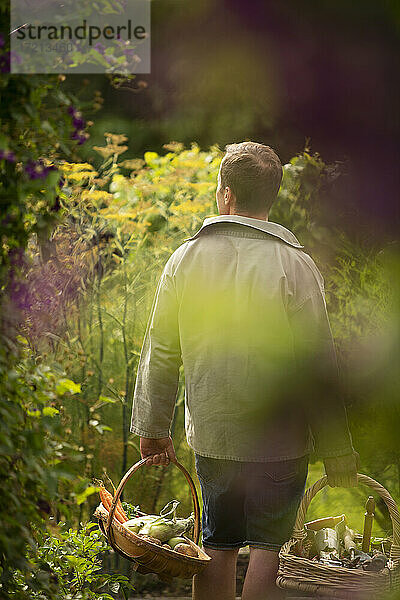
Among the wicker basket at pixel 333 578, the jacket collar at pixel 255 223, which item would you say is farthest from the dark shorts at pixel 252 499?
the jacket collar at pixel 255 223

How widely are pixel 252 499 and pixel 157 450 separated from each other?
30 cm

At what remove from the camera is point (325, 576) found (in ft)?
5.05

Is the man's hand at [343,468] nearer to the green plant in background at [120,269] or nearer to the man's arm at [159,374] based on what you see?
the man's arm at [159,374]

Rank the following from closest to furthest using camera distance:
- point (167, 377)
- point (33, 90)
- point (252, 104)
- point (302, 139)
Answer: point (33, 90)
point (167, 377)
point (252, 104)
point (302, 139)

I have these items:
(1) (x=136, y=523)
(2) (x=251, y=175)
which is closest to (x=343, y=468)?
(1) (x=136, y=523)

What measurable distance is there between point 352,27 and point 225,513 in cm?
147

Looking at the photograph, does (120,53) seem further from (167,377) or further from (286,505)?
(286,505)

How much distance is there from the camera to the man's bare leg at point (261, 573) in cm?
174

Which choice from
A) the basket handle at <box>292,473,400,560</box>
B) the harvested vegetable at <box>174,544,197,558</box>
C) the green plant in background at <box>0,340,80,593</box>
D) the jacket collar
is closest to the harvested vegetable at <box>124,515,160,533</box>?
the harvested vegetable at <box>174,544,197,558</box>

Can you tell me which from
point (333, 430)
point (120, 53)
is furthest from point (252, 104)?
point (333, 430)

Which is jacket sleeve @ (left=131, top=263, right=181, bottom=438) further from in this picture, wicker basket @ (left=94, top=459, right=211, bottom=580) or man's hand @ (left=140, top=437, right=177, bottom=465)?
wicker basket @ (left=94, top=459, right=211, bottom=580)

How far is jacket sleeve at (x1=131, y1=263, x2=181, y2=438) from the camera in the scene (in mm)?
1800

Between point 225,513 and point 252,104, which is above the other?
point 252,104

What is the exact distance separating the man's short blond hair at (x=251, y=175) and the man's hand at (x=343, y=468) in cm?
62
